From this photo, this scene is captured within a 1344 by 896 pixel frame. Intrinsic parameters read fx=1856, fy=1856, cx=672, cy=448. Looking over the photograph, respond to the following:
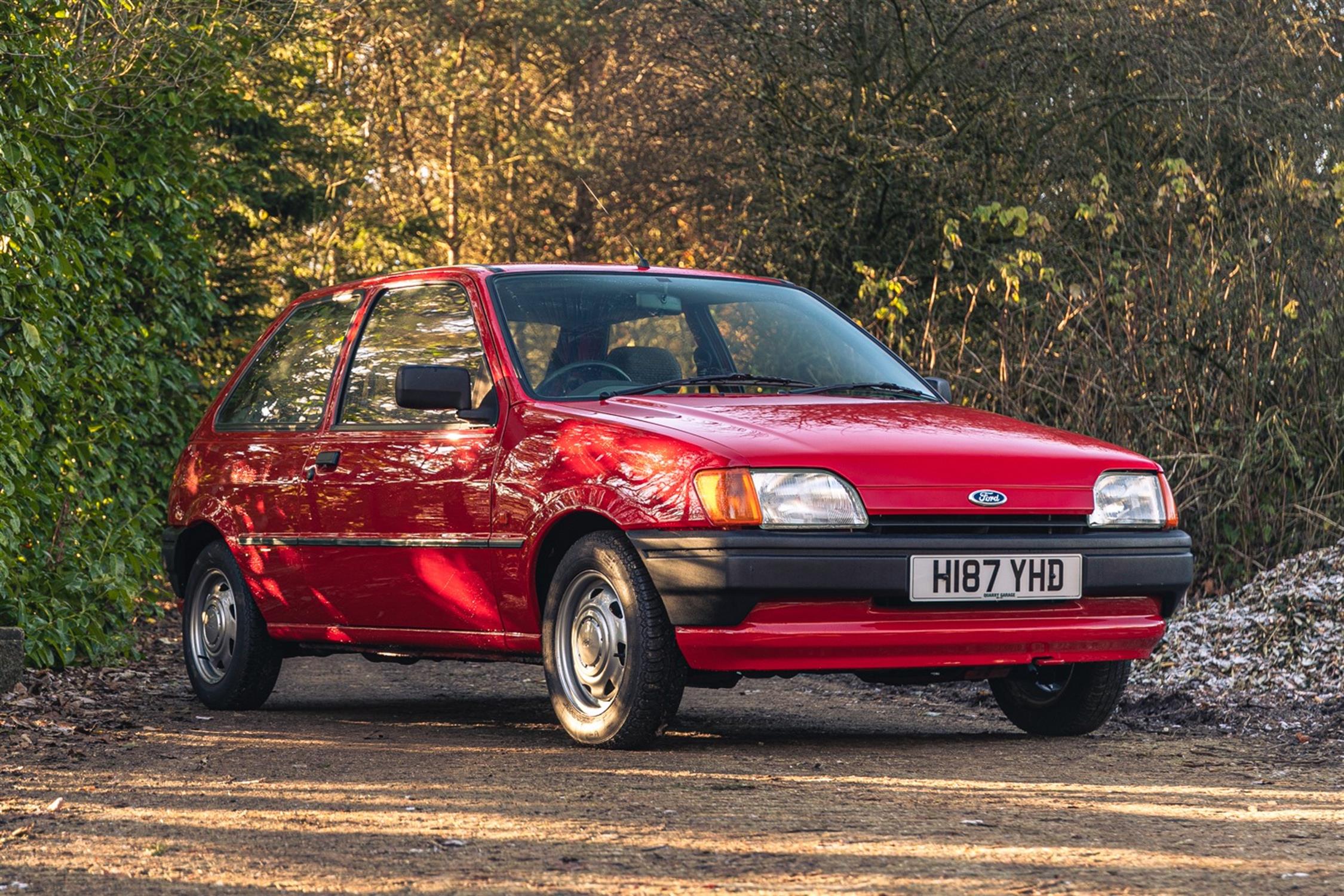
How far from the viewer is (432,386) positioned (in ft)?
21.5

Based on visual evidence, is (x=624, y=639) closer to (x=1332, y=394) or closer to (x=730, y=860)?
(x=730, y=860)

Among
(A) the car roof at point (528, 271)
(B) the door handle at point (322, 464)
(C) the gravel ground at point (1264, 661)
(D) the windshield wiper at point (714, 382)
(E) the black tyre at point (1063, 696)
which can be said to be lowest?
(C) the gravel ground at point (1264, 661)

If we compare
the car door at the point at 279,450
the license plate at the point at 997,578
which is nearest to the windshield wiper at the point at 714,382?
the license plate at the point at 997,578

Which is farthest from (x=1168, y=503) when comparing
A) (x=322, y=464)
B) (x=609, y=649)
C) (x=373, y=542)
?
(x=322, y=464)

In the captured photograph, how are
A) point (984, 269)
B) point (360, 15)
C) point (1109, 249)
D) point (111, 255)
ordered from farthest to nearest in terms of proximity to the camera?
point (360, 15)
point (984, 269)
point (1109, 249)
point (111, 255)

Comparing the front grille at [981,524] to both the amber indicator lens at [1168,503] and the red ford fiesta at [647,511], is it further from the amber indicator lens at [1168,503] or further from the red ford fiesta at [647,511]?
the amber indicator lens at [1168,503]

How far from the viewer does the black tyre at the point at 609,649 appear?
5859mm

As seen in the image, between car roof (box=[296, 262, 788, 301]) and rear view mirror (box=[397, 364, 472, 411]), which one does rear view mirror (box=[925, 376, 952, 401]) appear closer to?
car roof (box=[296, 262, 788, 301])

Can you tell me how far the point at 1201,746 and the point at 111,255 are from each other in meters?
6.21

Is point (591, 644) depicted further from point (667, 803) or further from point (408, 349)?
point (408, 349)

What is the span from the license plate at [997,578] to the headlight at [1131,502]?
0.83ft

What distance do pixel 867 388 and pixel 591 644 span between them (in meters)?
1.71

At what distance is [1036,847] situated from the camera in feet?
14.7

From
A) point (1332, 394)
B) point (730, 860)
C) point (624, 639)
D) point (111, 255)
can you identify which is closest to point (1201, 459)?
point (1332, 394)
